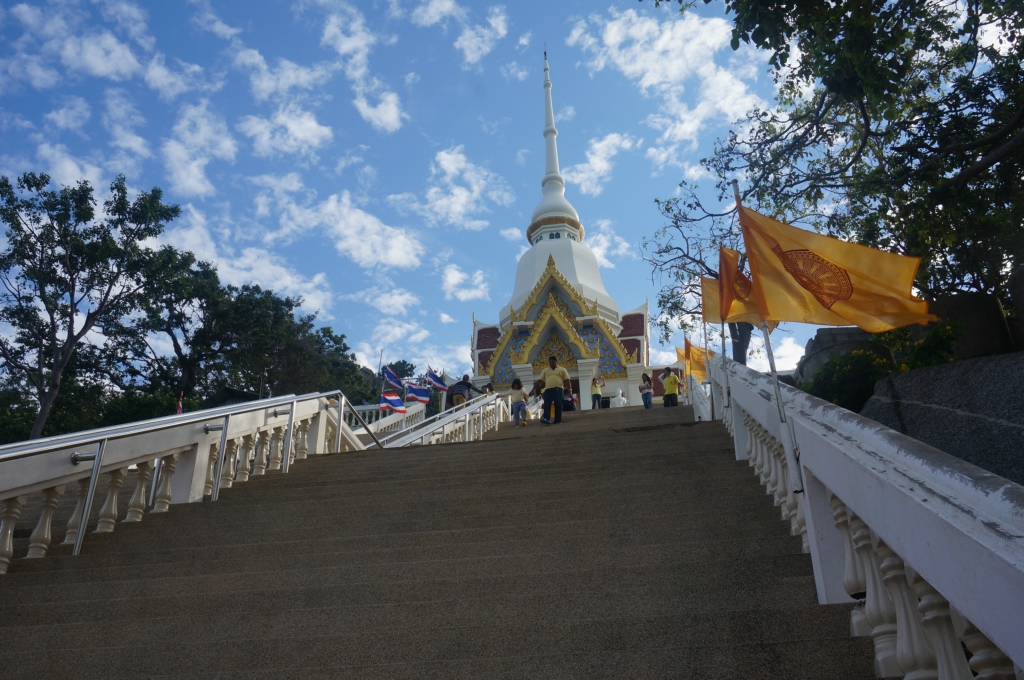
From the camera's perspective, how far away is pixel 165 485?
233 inches

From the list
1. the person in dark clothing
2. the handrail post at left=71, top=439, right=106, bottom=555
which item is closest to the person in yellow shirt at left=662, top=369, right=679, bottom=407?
the person in dark clothing

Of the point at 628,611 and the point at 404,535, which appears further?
the point at 404,535

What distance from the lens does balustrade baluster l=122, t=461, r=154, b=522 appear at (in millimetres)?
5527

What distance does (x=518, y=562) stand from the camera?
3.94 m

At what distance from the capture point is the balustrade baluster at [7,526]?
15.2 ft

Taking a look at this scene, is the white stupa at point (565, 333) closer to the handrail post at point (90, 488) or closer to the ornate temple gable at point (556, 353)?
the ornate temple gable at point (556, 353)

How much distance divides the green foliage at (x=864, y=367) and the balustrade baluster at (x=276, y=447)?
677 cm

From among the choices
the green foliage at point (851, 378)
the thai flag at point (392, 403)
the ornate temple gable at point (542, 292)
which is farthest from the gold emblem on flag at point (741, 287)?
the ornate temple gable at point (542, 292)

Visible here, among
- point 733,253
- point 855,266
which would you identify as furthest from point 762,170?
point 855,266

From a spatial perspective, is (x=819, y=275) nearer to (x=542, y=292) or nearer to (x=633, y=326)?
(x=542, y=292)

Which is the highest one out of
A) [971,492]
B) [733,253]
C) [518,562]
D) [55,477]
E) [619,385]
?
[619,385]

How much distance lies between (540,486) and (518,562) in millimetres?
1731

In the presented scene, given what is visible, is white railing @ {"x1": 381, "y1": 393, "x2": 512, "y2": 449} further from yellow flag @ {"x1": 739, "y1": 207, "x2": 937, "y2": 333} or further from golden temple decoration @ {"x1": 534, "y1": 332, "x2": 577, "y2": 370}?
golden temple decoration @ {"x1": 534, "y1": 332, "x2": 577, "y2": 370}

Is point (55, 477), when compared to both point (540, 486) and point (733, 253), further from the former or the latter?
point (733, 253)
